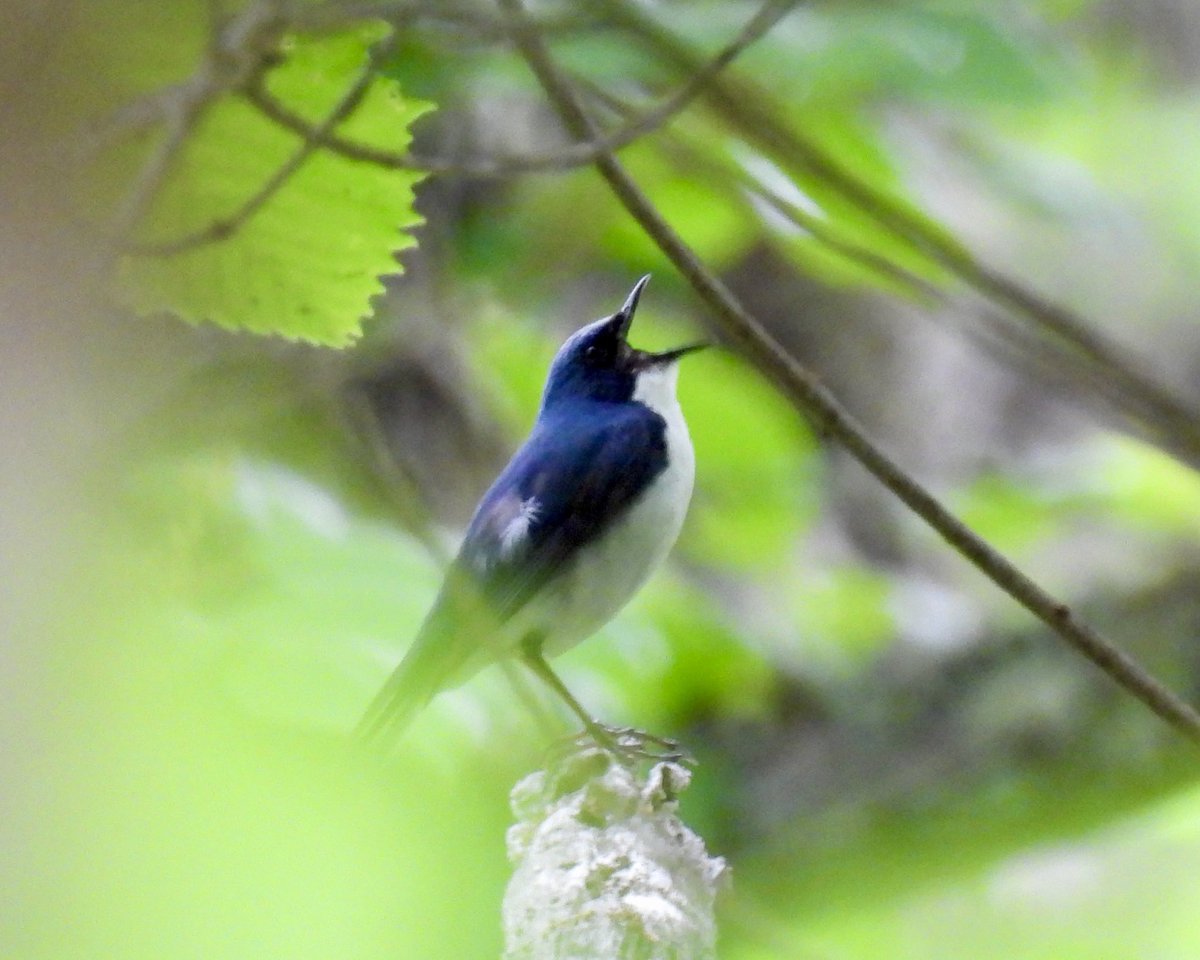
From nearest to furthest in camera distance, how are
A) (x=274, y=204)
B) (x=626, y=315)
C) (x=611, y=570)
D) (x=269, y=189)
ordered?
(x=269, y=189) → (x=274, y=204) → (x=611, y=570) → (x=626, y=315)

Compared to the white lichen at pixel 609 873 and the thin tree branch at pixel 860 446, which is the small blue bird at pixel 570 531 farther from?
the white lichen at pixel 609 873

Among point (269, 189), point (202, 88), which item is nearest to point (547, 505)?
point (269, 189)

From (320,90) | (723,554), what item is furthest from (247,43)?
(723,554)

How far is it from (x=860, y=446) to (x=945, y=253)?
1.18 ft

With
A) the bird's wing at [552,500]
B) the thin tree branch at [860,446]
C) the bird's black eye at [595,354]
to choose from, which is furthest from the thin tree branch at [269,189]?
the bird's black eye at [595,354]

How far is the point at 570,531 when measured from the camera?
2.19 metres

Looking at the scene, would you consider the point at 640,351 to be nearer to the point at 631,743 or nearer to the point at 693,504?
the point at 693,504

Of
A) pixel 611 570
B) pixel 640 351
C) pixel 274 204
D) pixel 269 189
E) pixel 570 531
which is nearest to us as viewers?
pixel 269 189

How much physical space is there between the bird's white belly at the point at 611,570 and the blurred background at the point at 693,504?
128 millimetres

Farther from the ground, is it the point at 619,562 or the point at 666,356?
the point at 666,356

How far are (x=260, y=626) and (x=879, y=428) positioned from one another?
12.5ft

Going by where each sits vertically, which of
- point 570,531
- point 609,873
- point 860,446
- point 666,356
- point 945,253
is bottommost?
point 609,873

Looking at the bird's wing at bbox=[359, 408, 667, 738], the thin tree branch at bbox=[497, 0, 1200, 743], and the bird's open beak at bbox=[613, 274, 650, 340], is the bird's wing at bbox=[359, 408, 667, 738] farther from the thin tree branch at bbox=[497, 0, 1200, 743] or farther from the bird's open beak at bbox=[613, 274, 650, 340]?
the thin tree branch at bbox=[497, 0, 1200, 743]

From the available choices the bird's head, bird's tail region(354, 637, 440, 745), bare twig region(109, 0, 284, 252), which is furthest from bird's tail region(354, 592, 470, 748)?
the bird's head
